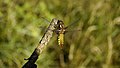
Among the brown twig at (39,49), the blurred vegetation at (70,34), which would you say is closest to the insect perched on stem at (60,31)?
the brown twig at (39,49)

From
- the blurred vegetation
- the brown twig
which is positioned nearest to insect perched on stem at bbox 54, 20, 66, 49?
the brown twig

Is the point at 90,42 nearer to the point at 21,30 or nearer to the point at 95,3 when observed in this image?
the point at 95,3

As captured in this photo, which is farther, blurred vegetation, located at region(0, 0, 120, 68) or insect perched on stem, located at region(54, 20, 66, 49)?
blurred vegetation, located at region(0, 0, 120, 68)

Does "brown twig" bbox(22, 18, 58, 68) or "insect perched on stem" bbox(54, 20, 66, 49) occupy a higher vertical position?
"insect perched on stem" bbox(54, 20, 66, 49)

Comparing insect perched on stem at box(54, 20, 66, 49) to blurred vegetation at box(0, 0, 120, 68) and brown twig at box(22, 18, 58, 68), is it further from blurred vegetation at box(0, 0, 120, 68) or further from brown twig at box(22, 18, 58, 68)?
blurred vegetation at box(0, 0, 120, 68)

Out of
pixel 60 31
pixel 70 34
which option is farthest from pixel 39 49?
pixel 70 34

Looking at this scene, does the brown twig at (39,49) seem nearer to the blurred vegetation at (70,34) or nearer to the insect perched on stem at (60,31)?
the insect perched on stem at (60,31)

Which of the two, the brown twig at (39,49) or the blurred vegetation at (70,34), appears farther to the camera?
the blurred vegetation at (70,34)

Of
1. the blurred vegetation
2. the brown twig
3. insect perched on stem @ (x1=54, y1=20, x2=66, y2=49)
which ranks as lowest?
the brown twig

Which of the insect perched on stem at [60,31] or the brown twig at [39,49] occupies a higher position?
the insect perched on stem at [60,31]
